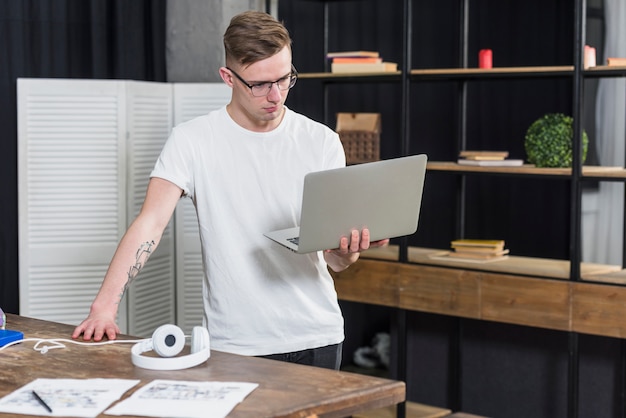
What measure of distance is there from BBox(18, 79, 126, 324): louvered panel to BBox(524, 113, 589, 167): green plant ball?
189cm

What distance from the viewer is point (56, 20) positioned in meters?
4.50

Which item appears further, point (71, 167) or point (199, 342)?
point (71, 167)

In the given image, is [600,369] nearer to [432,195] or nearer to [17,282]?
[432,195]

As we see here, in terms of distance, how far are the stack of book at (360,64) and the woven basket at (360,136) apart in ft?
0.76

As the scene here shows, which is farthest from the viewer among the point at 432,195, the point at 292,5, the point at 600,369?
the point at 432,195

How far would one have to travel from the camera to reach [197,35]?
16.1ft

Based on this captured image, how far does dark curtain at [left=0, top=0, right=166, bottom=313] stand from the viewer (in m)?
4.39

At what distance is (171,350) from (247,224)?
495 mm

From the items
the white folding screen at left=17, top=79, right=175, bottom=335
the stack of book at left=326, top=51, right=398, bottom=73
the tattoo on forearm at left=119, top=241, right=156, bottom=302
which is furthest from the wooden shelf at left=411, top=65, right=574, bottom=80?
the tattoo on forearm at left=119, top=241, right=156, bottom=302

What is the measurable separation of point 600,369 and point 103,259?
2.31 meters

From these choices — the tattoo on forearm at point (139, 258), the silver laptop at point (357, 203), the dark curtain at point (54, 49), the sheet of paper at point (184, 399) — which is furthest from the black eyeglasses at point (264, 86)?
the dark curtain at point (54, 49)

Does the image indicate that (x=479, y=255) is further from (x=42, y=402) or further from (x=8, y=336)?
(x=42, y=402)

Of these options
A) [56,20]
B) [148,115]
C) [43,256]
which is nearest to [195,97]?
[148,115]

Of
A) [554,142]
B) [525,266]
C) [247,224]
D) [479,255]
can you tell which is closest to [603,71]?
[554,142]
